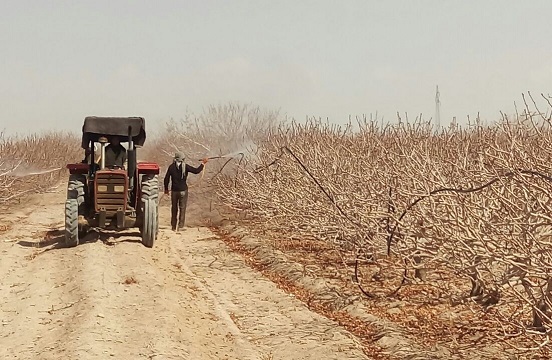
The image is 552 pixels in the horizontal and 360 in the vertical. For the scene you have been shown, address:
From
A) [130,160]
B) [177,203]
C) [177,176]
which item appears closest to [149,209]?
[130,160]

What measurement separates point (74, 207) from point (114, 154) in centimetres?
131

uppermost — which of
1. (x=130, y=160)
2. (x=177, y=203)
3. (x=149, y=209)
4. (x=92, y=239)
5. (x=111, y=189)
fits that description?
(x=130, y=160)

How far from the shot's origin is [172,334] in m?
6.61

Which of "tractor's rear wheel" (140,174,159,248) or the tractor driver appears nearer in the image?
"tractor's rear wheel" (140,174,159,248)

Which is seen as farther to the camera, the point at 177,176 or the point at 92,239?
the point at 177,176

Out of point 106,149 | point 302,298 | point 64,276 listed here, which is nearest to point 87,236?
point 106,149

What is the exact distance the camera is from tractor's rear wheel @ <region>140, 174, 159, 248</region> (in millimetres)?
11297

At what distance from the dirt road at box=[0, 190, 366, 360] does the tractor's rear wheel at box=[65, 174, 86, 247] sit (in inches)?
8.8

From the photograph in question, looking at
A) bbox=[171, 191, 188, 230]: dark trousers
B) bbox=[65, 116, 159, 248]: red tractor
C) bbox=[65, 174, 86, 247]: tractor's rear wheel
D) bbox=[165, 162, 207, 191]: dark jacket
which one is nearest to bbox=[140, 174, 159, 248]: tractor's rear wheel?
bbox=[65, 116, 159, 248]: red tractor

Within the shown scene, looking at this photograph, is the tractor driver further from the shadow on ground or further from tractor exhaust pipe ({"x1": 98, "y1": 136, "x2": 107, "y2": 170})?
the shadow on ground

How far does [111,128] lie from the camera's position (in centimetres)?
1159

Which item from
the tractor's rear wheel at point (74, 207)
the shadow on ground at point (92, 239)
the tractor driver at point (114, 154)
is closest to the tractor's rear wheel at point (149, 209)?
the tractor driver at point (114, 154)

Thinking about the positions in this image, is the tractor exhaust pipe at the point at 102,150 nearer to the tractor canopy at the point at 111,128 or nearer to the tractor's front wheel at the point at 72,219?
the tractor canopy at the point at 111,128

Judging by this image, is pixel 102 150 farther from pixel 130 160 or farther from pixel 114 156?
pixel 130 160
